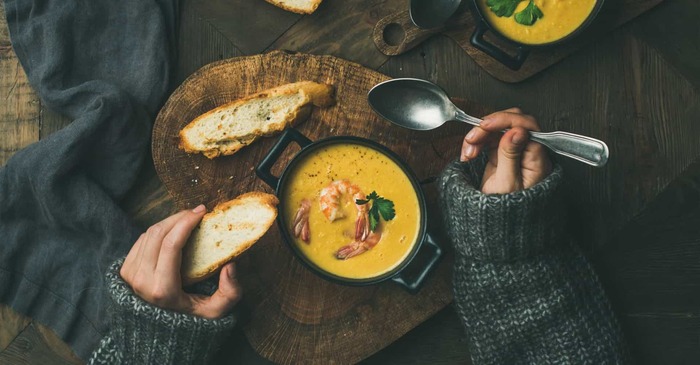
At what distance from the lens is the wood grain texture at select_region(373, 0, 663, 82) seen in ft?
7.31

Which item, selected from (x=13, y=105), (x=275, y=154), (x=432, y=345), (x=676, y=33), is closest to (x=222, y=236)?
(x=275, y=154)

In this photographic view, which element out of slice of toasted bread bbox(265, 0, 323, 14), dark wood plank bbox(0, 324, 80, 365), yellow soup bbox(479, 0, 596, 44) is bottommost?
dark wood plank bbox(0, 324, 80, 365)

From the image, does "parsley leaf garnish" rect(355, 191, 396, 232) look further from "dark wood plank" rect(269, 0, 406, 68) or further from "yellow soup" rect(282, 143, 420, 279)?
"dark wood plank" rect(269, 0, 406, 68)

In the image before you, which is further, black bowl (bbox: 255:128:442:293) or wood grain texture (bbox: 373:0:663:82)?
wood grain texture (bbox: 373:0:663:82)

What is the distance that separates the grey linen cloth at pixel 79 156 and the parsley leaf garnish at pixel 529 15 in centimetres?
118

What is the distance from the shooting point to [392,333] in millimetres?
2215

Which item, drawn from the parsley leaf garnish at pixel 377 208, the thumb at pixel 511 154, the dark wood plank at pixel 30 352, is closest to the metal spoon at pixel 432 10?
the thumb at pixel 511 154

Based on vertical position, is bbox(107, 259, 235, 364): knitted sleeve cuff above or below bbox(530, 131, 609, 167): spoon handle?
below

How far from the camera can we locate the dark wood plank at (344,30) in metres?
2.27

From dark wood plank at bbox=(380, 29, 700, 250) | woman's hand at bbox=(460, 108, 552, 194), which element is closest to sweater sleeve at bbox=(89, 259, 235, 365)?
woman's hand at bbox=(460, 108, 552, 194)

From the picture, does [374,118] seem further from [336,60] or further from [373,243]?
[373,243]

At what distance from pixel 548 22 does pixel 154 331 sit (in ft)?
5.33

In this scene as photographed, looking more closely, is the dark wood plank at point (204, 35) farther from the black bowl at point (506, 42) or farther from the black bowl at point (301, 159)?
the black bowl at point (506, 42)

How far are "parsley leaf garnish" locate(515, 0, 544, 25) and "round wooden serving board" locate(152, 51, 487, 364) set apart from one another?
15.8 inches
